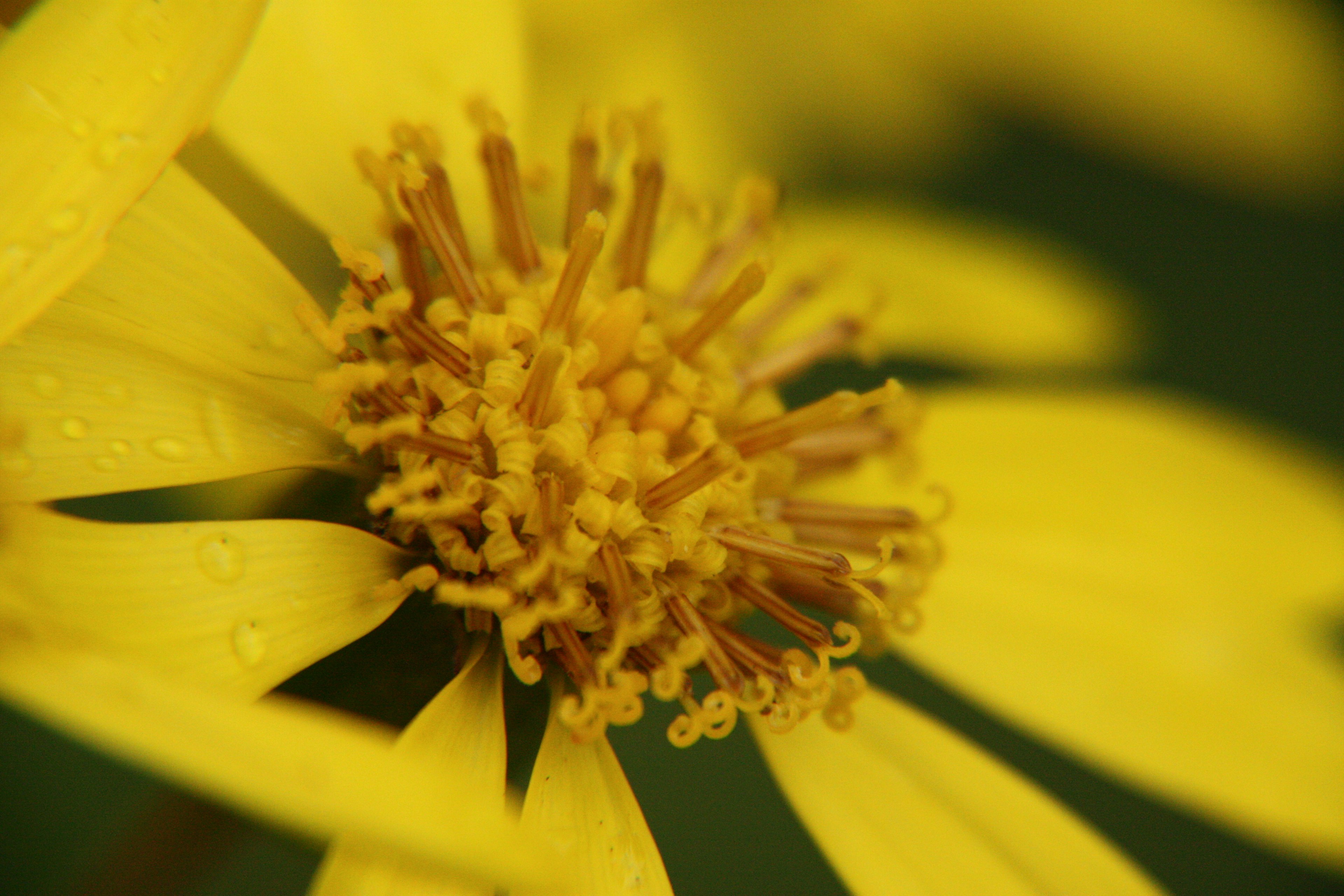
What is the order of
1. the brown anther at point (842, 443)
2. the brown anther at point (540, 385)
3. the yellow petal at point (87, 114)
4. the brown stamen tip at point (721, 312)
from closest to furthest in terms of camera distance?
the yellow petal at point (87, 114), the brown anther at point (540, 385), the brown stamen tip at point (721, 312), the brown anther at point (842, 443)

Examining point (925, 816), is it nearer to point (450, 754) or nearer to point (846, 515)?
point (846, 515)

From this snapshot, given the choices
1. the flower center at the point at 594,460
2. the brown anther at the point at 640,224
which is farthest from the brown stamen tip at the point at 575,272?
the brown anther at the point at 640,224

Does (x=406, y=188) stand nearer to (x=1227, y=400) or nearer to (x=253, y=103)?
(x=253, y=103)

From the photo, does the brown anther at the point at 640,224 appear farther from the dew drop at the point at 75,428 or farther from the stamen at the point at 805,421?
the dew drop at the point at 75,428

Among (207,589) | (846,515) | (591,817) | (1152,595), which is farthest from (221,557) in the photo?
Result: (1152,595)

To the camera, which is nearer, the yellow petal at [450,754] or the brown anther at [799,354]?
the yellow petal at [450,754]

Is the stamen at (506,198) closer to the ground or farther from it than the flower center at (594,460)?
farther from it
